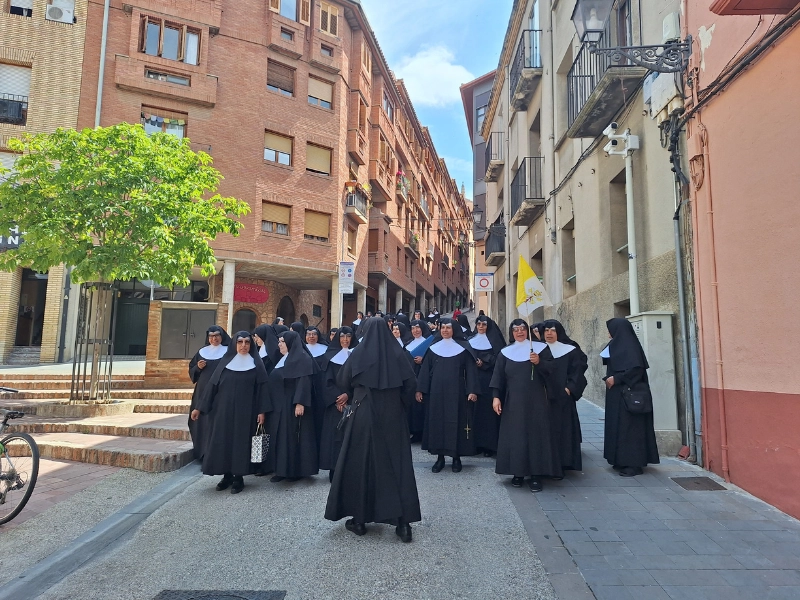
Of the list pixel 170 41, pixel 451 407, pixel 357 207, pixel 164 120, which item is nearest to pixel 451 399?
pixel 451 407

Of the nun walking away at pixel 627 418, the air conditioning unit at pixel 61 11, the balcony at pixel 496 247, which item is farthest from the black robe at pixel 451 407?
the air conditioning unit at pixel 61 11

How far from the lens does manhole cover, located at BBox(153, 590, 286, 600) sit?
3.37 metres

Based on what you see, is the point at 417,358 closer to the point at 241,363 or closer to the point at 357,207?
the point at 241,363

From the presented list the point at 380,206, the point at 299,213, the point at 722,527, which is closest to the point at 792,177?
the point at 722,527

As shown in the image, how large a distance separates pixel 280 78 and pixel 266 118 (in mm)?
2191

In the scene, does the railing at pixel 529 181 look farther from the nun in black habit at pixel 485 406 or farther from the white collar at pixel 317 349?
the white collar at pixel 317 349

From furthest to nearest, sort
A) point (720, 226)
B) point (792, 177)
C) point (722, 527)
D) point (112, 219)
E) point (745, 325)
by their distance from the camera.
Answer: point (112, 219), point (720, 226), point (745, 325), point (792, 177), point (722, 527)

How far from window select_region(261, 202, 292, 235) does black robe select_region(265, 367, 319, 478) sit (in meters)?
16.0

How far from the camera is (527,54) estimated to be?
615 inches

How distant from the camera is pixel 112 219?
30.2 ft

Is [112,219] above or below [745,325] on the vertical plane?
above

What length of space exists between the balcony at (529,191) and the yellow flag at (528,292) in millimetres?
7971

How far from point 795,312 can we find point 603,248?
517 centimetres

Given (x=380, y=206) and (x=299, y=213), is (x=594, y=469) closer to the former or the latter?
(x=299, y=213)
